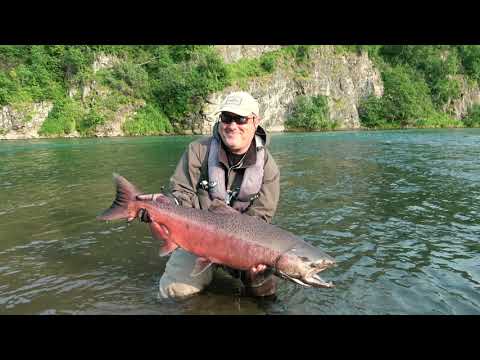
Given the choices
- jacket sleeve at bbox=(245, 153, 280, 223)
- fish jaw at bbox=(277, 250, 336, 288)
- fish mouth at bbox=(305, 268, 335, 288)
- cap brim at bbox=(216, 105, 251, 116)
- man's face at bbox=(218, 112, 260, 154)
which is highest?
cap brim at bbox=(216, 105, 251, 116)

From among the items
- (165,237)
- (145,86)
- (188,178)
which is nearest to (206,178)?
(188,178)

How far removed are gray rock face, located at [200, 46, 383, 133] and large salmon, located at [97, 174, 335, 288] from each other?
4073 cm

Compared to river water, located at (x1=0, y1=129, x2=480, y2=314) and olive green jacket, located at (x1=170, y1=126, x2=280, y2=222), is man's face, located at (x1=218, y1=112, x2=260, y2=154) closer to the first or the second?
olive green jacket, located at (x1=170, y1=126, x2=280, y2=222)

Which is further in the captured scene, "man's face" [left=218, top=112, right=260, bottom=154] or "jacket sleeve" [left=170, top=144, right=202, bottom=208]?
"jacket sleeve" [left=170, top=144, right=202, bottom=208]

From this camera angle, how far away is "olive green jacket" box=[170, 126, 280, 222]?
4074 mm

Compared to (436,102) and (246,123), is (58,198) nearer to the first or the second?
(246,123)

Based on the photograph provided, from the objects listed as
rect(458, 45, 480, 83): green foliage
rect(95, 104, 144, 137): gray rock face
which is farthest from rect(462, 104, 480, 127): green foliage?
rect(95, 104, 144, 137): gray rock face

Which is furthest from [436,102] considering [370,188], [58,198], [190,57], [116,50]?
[58,198]

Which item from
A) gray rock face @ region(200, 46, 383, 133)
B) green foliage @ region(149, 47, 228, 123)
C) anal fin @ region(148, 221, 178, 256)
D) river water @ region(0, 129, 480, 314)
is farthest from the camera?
gray rock face @ region(200, 46, 383, 133)

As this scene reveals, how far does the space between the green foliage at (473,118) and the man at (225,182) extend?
2627 inches

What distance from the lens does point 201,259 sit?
11.5 ft

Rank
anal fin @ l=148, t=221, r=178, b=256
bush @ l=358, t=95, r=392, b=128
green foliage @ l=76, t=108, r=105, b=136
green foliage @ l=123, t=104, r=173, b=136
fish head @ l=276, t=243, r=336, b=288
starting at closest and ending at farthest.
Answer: fish head @ l=276, t=243, r=336, b=288 < anal fin @ l=148, t=221, r=178, b=256 < green foliage @ l=76, t=108, r=105, b=136 < green foliage @ l=123, t=104, r=173, b=136 < bush @ l=358, t=95, r=392, b=128

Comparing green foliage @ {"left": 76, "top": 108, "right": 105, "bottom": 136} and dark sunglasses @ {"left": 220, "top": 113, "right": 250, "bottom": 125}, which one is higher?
dark sunglasses @ {"left": 220, "top": 113, "right": 250, "bottom": 125}
